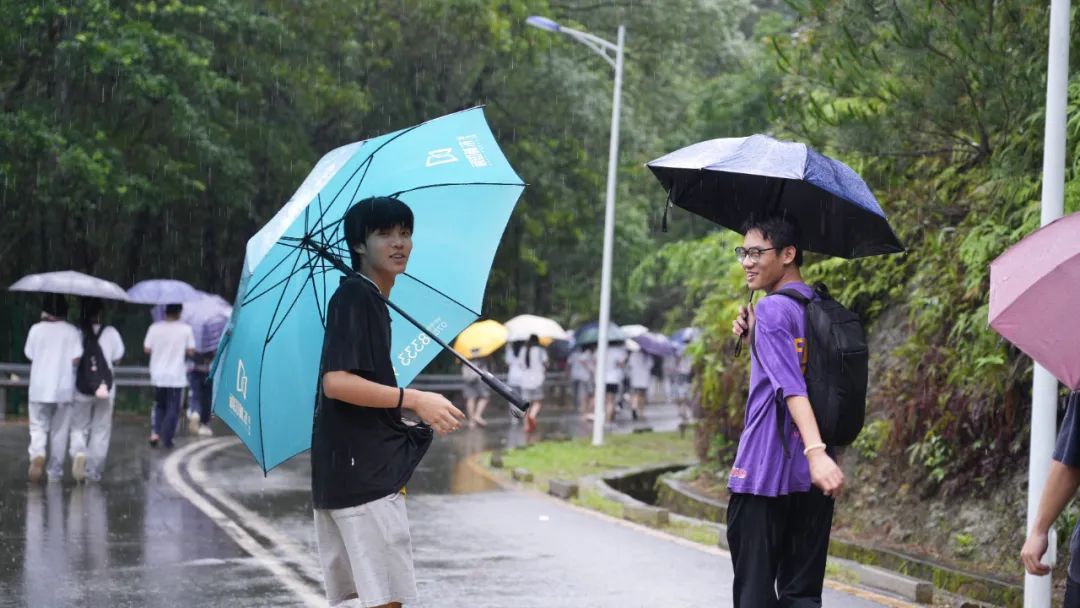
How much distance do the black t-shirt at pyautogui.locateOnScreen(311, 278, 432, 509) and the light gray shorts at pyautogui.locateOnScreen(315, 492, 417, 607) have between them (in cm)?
5

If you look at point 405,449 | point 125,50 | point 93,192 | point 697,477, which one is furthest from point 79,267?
point 405,449

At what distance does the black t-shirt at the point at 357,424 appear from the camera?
15.6 ft

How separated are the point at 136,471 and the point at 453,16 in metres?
16.8

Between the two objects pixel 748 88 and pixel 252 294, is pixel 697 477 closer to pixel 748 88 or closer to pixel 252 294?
pixel 252 294

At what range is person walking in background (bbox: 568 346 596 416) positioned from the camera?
3072 cm

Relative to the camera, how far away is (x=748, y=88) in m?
30.3

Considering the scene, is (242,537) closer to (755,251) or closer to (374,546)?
(374,546)

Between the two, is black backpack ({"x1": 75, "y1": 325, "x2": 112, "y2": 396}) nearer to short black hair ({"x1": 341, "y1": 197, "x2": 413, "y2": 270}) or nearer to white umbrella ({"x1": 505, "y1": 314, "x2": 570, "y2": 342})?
short black hair ({"x1": 341, "y1": 197, "x2": 413, "y2": 270})

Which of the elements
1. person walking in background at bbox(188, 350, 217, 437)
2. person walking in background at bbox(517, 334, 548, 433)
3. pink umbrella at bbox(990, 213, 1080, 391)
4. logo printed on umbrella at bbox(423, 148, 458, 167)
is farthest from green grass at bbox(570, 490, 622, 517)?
person walking in background at bbox(517, 334, 548, 433)

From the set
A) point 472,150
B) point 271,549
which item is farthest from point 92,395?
point 472,150

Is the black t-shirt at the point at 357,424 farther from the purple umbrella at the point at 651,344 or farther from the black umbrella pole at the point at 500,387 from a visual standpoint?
the purple umbrella at the point at 651,344

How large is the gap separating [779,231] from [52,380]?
10178 mm

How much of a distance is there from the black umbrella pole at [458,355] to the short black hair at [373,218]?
13 cm

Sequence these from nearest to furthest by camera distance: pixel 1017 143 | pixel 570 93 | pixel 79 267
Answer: pixel 1017 143 < pixel 79 267 < pixel 570 93
